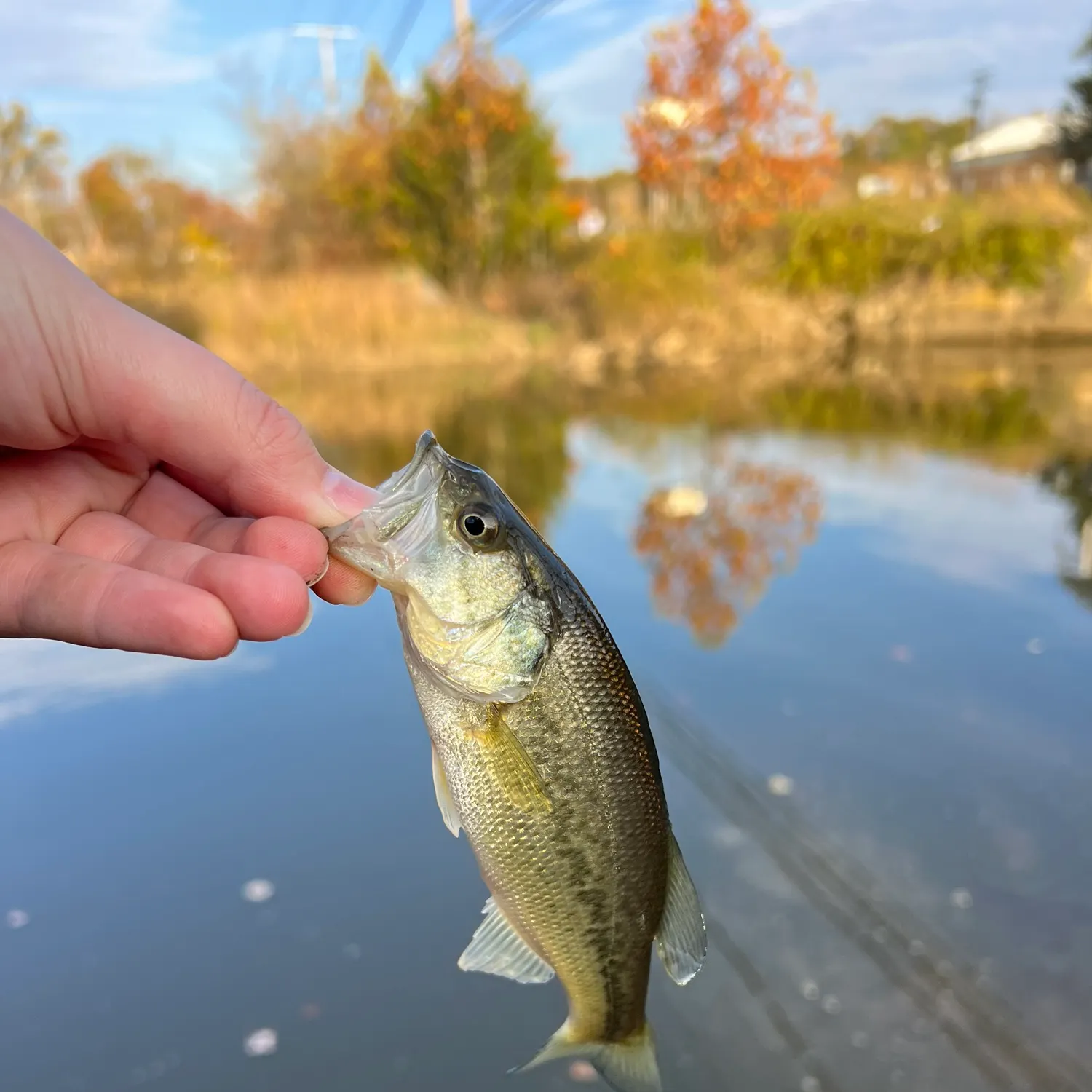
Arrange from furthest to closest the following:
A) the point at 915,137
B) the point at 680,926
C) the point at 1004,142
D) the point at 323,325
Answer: the point at 915,137 → the point at 1004,142 → the point at 323,325 → the point at 680,926

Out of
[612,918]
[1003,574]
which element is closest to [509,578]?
[612,918]

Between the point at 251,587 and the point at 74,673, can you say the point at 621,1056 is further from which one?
the point at 74,673

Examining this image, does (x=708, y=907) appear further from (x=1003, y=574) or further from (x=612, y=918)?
(x=1003, y=574)

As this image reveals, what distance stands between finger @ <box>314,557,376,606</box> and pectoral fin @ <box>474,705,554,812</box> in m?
0.40

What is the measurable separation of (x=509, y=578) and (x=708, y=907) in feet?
6.23

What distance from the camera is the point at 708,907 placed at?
2982 mm

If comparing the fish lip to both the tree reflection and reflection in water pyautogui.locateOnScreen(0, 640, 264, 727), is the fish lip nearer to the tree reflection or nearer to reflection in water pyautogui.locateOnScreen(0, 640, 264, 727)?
reflection in water pyautogui.locateOnScreen(0, 640, 264, 727)

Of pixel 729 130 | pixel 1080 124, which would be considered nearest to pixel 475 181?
pixel 729 130

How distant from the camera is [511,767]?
157cm

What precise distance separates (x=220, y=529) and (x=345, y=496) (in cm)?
33

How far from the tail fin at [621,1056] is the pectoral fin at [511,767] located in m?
0.50

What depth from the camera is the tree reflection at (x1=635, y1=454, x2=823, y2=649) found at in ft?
17.5

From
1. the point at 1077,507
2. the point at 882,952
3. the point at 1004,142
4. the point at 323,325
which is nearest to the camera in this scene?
the point at 882,952

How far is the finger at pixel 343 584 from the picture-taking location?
1.76 m
